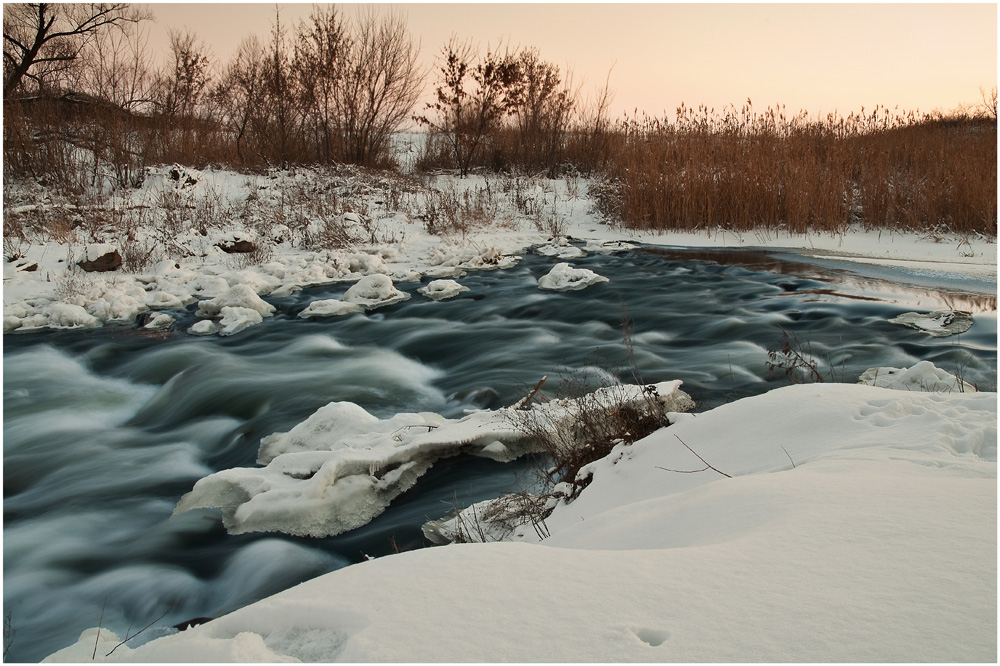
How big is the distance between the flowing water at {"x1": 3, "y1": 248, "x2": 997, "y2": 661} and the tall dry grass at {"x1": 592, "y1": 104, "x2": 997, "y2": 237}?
2.12 m

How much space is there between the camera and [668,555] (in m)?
1.32

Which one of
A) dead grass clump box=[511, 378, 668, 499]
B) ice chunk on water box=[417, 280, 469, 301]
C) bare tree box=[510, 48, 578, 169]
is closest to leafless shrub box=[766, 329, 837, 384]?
dead grass clump box=[511, 378, 668, 499]

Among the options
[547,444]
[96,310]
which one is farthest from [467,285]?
[547,444]

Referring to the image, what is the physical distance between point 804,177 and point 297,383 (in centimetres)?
745

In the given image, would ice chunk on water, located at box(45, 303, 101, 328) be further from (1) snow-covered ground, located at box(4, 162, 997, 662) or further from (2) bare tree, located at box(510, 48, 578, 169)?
(2) bare tree, located at box(510, 48, 578, 169)

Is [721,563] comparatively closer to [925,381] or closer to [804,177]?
[925,381]

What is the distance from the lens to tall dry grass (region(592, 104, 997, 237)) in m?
8.61

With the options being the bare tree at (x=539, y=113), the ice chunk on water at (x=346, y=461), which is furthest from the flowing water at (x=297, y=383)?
the bare tree at (x=539, y=113)

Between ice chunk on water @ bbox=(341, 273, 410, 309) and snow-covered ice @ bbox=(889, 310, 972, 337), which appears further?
ice chunk on water @ bbox=(341, 273, 410, 309)

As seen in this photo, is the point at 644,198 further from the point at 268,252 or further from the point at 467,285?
the point at 268,252

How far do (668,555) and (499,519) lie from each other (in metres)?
1.16

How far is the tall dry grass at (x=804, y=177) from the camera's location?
8.61 meters

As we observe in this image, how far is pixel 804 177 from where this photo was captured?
9.21 m

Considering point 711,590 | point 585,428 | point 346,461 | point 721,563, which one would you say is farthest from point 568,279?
point 711,590
